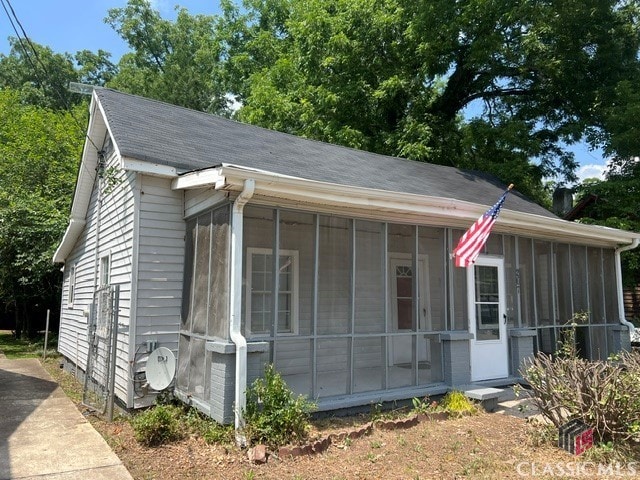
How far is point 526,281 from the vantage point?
8414 millimetres

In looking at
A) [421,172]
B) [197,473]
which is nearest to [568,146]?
[421,172]

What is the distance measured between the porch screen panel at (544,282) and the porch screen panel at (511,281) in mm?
636

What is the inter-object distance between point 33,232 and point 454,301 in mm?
14153

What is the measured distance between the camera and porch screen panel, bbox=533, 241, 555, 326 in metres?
8.60

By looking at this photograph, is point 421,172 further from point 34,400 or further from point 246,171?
point 34,400

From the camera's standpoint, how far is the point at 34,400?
7566 mm

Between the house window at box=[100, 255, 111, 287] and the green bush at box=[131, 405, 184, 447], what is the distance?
3191 mm

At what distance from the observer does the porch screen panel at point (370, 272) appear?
661cm

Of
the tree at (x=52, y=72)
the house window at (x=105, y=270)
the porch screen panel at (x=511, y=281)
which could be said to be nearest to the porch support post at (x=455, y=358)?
the porch screen panel at (x=511, y=281)

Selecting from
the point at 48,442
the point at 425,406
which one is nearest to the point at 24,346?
the point at 48,442

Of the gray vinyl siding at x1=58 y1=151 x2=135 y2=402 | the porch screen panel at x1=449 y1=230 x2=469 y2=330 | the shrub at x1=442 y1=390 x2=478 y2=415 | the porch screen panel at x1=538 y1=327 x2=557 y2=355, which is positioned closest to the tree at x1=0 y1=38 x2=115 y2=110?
the gray vinyl siding at x1=58 y1=151 x2=135 y2=402

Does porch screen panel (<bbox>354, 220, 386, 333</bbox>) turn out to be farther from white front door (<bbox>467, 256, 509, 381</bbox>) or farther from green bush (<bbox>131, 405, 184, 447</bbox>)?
green bush (<bbox>131, 405, 184, 447</bbox>)

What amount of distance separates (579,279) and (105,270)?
902 centimetres

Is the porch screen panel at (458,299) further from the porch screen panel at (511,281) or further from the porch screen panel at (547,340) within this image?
the porch screen panel at (547,340)
